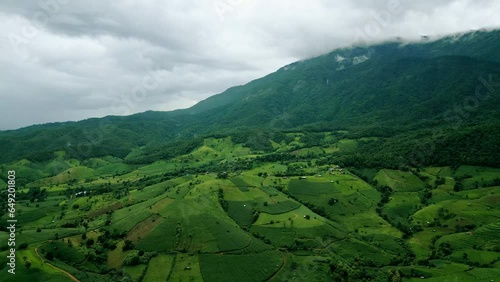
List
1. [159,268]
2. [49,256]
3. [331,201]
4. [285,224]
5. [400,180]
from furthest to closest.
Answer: [400,180] < [331,201] < [285,224] < [159,268] < [49,256]

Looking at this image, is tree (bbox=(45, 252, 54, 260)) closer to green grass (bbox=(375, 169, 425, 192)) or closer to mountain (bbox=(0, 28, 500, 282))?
mountain (bbox=(0, 28, 500, 282))

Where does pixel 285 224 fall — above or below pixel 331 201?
below

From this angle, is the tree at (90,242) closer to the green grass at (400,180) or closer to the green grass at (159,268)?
the green grass at (159,268)

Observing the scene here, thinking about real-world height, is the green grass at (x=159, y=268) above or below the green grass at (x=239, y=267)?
above

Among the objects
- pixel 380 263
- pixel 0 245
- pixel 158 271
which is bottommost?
pixel 380 263

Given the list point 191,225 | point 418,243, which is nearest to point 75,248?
point 191,225

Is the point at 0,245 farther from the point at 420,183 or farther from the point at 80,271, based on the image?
the point at 420,183

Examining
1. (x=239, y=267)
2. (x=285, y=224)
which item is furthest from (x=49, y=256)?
(x=285, y=224)

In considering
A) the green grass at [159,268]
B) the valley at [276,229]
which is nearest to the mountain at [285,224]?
the green grass at [159,268]

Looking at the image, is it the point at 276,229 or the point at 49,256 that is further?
the point at 276,229

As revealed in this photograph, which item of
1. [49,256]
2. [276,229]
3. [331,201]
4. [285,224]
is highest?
[49,256]

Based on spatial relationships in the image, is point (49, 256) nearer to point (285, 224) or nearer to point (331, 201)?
point (285, 224)
